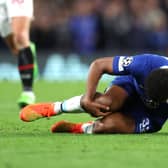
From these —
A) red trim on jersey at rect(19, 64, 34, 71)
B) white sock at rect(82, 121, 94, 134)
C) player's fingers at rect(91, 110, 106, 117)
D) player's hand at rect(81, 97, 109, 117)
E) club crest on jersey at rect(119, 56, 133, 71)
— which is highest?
club crest on jersey at rect(119, 56, 133, 71)

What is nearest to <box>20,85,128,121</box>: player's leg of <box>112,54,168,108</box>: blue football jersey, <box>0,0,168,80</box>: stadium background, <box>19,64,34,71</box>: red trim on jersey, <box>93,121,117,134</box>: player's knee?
<box>93,121,117,134</box>: player's knee

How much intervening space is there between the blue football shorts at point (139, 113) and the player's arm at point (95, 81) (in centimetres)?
28

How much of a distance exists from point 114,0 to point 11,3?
9299 millimetres

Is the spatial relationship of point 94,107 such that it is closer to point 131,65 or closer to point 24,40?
point 131,65

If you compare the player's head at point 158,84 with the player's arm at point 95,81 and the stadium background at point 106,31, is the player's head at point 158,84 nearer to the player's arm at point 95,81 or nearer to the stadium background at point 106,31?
the player's arm at point 95,81

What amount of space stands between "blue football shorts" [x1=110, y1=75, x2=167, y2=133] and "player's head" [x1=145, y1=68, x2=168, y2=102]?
450mm

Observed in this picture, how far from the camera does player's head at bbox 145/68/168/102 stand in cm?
549

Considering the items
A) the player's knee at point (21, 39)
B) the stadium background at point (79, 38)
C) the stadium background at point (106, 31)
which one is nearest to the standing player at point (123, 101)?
the player's knee at point (21, 39)

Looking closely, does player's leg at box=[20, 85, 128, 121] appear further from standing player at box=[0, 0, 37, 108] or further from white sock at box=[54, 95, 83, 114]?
standing player at box=[0, 0, 37, 108]

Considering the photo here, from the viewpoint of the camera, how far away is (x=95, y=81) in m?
5.86
